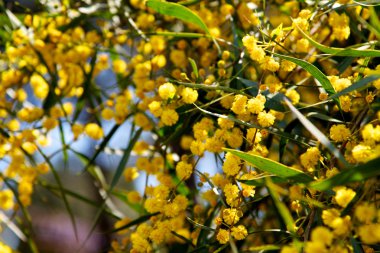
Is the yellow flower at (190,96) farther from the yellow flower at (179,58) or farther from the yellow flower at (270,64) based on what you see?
the yellow flower at (179,58)

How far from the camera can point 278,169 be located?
28.4 inches

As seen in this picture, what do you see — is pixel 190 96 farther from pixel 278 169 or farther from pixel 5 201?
pixel 5 201

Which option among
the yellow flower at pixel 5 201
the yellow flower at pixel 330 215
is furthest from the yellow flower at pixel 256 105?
the yellow flower at pixel 5 201

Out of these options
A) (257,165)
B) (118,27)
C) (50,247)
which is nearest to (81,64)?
(118,27)

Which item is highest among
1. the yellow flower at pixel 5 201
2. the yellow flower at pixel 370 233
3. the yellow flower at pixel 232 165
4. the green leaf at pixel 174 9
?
the green leaf at pixel 174 9

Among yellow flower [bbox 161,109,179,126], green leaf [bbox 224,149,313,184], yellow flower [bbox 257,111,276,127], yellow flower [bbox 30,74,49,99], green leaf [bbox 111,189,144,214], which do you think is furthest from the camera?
yellow flower [bbox 30,74,49,99]

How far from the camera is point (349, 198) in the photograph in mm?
652

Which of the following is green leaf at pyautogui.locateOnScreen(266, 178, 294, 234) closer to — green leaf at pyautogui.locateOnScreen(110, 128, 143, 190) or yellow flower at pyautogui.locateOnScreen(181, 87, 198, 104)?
yellow flower at pyautogui.locateOnScreen(181, 87, 198, 104)

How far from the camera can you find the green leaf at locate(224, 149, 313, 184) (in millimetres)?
712

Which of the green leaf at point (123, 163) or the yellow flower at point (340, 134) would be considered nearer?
the yellow flower at point (340, 134)

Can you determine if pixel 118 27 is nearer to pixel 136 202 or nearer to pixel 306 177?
pixel 136 202

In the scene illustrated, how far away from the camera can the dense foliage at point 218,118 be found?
0.73 metres

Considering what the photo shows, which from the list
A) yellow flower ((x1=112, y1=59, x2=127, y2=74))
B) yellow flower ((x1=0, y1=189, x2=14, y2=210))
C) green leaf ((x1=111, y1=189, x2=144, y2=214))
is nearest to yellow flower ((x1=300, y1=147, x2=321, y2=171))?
green leaf ((x1=111, y1=189, x2=144, y2=214))

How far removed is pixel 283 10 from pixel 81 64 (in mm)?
500
